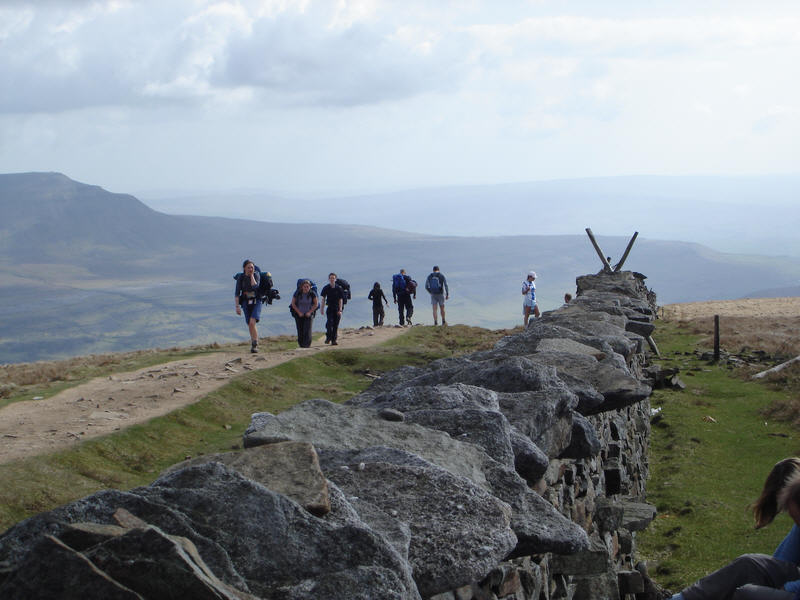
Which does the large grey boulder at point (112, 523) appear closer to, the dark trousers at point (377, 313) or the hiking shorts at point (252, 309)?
the hiking shorts at point (252, 309)

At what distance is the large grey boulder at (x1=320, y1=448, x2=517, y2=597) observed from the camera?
4.65 metres

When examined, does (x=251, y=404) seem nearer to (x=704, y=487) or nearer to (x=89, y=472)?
(x=89, y=472)

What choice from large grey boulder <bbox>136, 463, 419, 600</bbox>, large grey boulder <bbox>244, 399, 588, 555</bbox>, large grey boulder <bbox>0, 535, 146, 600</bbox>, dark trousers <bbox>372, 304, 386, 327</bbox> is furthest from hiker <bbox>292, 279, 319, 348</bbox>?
large grey boulder <bbox>0, 535, 146, 600</bbox>

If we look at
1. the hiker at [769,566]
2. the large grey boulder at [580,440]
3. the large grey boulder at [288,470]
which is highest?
the large grey boulder at [288,470]

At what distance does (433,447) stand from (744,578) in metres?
Result: 2.87

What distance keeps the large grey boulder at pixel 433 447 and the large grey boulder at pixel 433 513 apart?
0.34m

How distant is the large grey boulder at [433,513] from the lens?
465cm

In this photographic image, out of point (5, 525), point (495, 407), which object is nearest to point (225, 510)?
point (495, 407)

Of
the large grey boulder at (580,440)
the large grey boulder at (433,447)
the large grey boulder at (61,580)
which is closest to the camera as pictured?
the large grey boulder at (61,580)

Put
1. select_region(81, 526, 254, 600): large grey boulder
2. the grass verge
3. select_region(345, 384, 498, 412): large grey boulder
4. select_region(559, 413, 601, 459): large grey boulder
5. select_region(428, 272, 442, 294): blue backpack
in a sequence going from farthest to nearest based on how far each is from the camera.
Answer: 1. select_region(428, 272, 442, 294): blue backpack
2. the grass verge
3. select_region(559, 413, 601, 459): large grey boulder
4. select_region(345, 384, 498, 412): large grey boulder
5. select_region(81, 526, 254, 600): large grey boulder

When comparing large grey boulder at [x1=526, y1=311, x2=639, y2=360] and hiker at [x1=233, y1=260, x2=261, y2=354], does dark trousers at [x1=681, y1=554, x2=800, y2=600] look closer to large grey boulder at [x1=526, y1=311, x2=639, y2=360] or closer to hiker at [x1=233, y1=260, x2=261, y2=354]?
large grey boulder at [x1=526, y1=311, x2=639, y2=360]

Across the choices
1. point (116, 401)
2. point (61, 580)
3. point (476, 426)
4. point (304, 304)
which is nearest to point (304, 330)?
point (304, 304)

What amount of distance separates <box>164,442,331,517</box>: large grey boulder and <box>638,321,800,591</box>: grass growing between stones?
27.0ft

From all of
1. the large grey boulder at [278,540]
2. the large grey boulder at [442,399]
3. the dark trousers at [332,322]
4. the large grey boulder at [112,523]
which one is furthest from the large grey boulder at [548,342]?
the dark trousers at [332,322]
